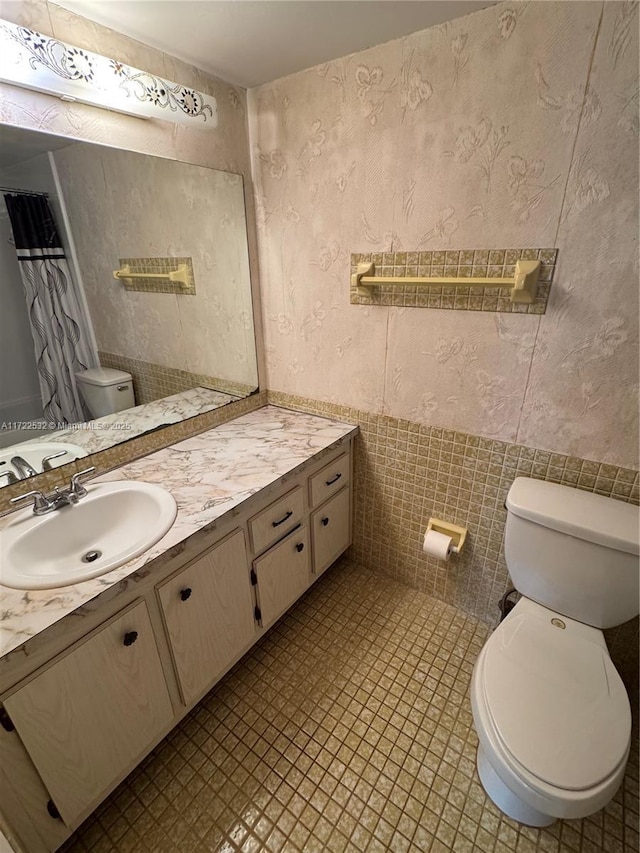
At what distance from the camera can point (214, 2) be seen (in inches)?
42.9

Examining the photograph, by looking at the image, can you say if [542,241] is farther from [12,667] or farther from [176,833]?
[176,833]

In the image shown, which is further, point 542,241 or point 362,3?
point 542,241

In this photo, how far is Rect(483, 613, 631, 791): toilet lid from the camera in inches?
37.0

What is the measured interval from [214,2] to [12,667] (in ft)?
5.57

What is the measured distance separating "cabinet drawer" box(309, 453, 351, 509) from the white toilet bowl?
80cm

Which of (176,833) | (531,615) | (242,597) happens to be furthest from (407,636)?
(176,833)

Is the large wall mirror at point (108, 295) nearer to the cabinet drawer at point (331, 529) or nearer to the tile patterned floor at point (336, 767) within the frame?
the cabinet drawer at point (331, 529)

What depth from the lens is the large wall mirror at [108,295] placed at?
1.17 m

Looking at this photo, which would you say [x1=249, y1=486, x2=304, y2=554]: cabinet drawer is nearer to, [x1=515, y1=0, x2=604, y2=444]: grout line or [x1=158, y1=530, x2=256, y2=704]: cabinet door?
[x1=158, y1=530, x2=256, y2=704]: cabinet door

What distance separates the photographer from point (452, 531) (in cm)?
170

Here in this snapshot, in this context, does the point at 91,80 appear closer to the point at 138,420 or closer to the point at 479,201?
the point at 138,420

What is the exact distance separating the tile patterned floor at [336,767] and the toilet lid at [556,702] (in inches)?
15.8

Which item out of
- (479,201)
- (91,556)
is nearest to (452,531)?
(479,201)

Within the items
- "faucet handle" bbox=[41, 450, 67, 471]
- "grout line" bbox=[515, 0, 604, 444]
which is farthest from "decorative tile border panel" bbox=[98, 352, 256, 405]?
"grout line" bbox=[515, 0, 604, 444]
